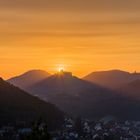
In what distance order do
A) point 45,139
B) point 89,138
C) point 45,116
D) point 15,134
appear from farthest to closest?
point 45,116
point 89,138
point 15,134
point 45,139

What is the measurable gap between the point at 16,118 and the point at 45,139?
487 ft

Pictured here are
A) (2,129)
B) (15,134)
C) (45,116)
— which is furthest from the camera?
(45,116)

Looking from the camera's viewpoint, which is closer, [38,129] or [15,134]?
[38,129]

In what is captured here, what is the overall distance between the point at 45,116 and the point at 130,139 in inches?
1256

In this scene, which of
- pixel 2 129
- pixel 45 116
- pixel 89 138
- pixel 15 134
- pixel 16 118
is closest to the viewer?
pixel 15 134

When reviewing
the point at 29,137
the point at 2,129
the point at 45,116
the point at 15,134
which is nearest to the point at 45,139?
the point at 29,137

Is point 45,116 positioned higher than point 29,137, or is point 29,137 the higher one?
point 45,116

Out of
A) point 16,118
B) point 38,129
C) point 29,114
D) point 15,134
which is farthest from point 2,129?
point 38,129

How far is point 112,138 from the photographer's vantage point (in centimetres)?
17300

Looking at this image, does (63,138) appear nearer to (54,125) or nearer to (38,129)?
(54,125)

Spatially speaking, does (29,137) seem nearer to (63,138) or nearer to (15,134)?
(15,134)

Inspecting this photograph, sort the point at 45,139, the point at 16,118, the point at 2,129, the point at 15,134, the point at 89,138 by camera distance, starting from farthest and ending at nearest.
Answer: the point at 16,118
the point at 89,138
the point at 2,129
the point at 15,134
the point at 45,139

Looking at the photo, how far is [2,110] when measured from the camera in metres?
190

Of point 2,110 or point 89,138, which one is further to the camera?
point 2,110
